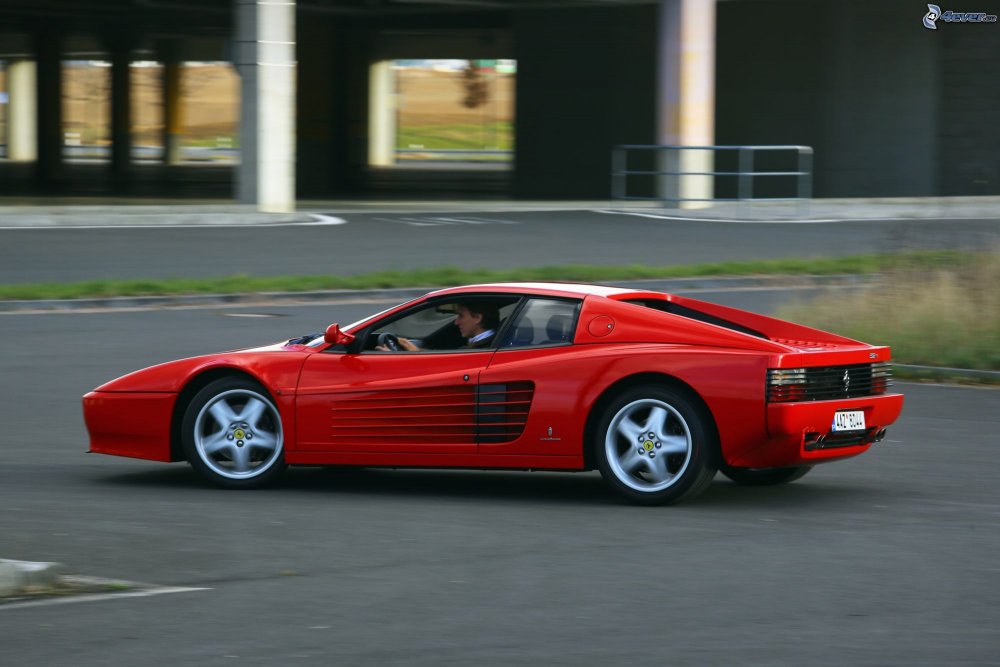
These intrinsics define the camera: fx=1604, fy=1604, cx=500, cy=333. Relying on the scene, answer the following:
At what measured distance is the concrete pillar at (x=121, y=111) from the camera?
61.0 m

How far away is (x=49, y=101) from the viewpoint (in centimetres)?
5816

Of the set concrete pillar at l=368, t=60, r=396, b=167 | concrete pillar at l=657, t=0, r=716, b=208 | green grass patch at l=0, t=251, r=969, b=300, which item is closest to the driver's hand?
green grass patch at l=0, t=251, r=969, b=300

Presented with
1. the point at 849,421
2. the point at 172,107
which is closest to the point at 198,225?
the point at 849,421

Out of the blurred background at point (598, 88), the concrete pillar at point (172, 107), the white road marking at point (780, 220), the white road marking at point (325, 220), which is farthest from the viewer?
the concrete pillar at point (172, 107)

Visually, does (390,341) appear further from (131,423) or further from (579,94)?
(579,94)

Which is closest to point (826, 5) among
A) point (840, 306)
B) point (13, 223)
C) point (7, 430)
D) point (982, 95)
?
point (982, 95)

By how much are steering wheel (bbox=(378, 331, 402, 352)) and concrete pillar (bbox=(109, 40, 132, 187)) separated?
5359 cm

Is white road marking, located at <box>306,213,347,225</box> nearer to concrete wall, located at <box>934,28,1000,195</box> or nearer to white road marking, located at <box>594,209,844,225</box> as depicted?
white road marking, located at <box>594,209,844,225</box>

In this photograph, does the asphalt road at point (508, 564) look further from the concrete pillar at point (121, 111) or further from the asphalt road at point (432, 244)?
the concrete pillar at point (121, 111)

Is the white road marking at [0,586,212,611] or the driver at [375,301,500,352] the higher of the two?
the driver at [375,301,500,352]

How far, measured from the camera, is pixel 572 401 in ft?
27.0

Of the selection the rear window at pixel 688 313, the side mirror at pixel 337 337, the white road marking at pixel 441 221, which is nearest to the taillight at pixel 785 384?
the rear window at pixel 688 313

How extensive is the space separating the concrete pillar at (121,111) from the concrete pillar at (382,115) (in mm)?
9390

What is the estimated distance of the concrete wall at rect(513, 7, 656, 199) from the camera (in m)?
41.8
